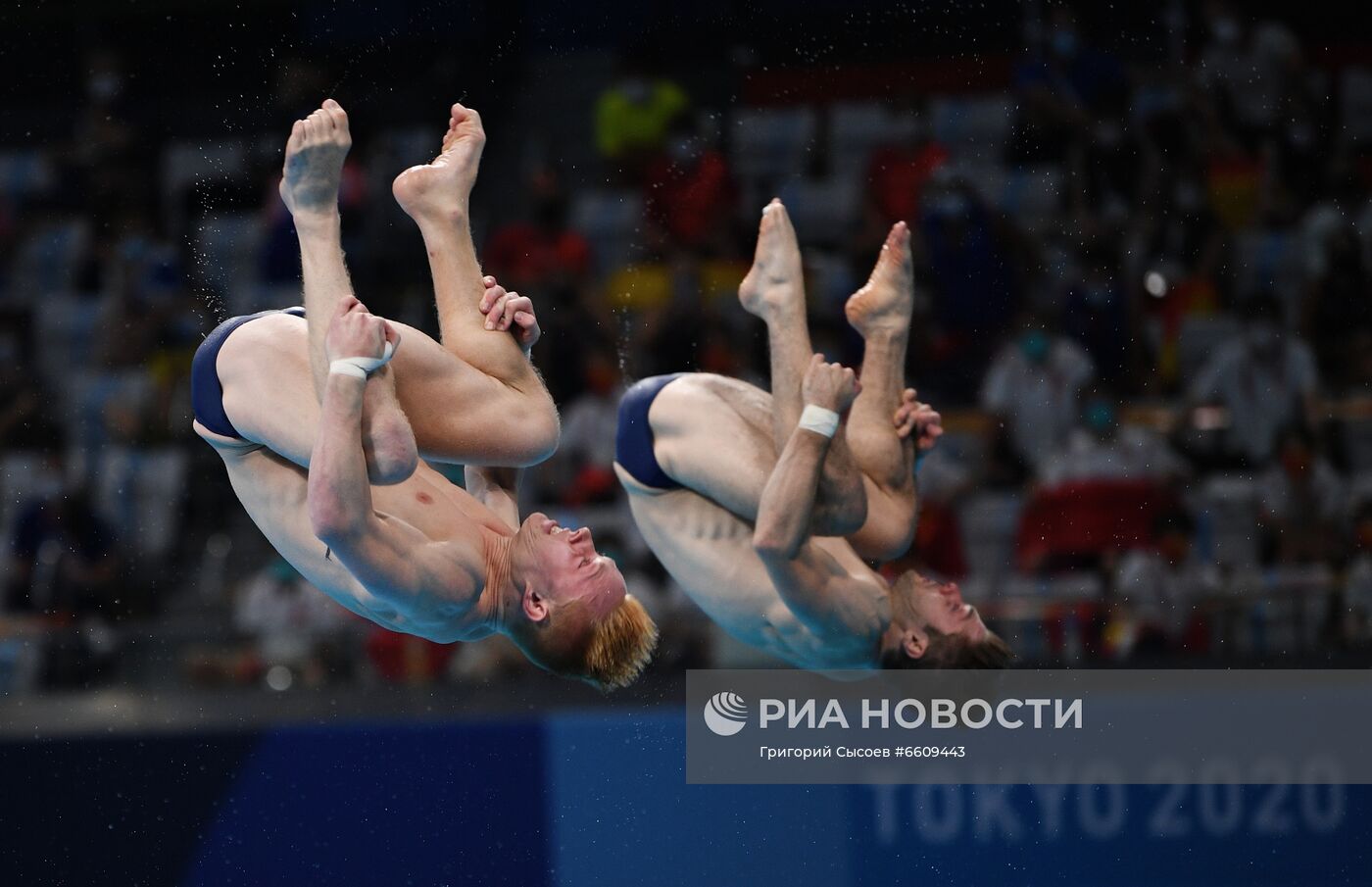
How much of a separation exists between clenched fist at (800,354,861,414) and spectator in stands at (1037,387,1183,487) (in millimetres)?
2684

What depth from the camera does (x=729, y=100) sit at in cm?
827

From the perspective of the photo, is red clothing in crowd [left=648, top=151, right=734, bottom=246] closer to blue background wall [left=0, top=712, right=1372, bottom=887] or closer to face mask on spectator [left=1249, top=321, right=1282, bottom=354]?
face mask on spectator [left=1249, top=321, right=1282, bottom=354]

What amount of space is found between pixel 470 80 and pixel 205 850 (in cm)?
368

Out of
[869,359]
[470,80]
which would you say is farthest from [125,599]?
[869,359]

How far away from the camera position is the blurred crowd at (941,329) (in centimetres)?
693

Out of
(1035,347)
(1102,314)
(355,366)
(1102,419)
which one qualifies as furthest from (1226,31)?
(355,366)

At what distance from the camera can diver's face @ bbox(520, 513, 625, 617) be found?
4.62 meters

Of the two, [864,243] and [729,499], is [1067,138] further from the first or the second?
[729,499]

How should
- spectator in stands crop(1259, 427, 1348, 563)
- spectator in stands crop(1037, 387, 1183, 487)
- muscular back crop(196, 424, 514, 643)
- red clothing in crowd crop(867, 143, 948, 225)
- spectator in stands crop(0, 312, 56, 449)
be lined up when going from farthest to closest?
spectator in stands crop(0, 312, 56, 449), red clothing in crowd crop(867, 143, 948, 225), spectator in stands crop(1037, 387, 1183, 487), spectator in stands crop(1259, 427, 1348, 563), muscular back crop(196, 424, 514, 643)

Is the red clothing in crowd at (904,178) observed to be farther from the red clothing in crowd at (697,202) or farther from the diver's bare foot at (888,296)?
the diver's bare foot at (888,296)

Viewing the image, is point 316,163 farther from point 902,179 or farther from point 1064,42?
point 1064,42

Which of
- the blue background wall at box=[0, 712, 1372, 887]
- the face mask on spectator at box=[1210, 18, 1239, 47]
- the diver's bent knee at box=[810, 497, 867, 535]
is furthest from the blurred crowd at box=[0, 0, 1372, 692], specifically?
the diver's bent knee at box=[810, 497, 867, 535]

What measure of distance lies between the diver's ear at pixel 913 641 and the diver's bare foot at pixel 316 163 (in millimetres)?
2148

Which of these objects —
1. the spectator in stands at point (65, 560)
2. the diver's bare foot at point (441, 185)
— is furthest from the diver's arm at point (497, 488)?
the spectator in stands at point (65, 560)
